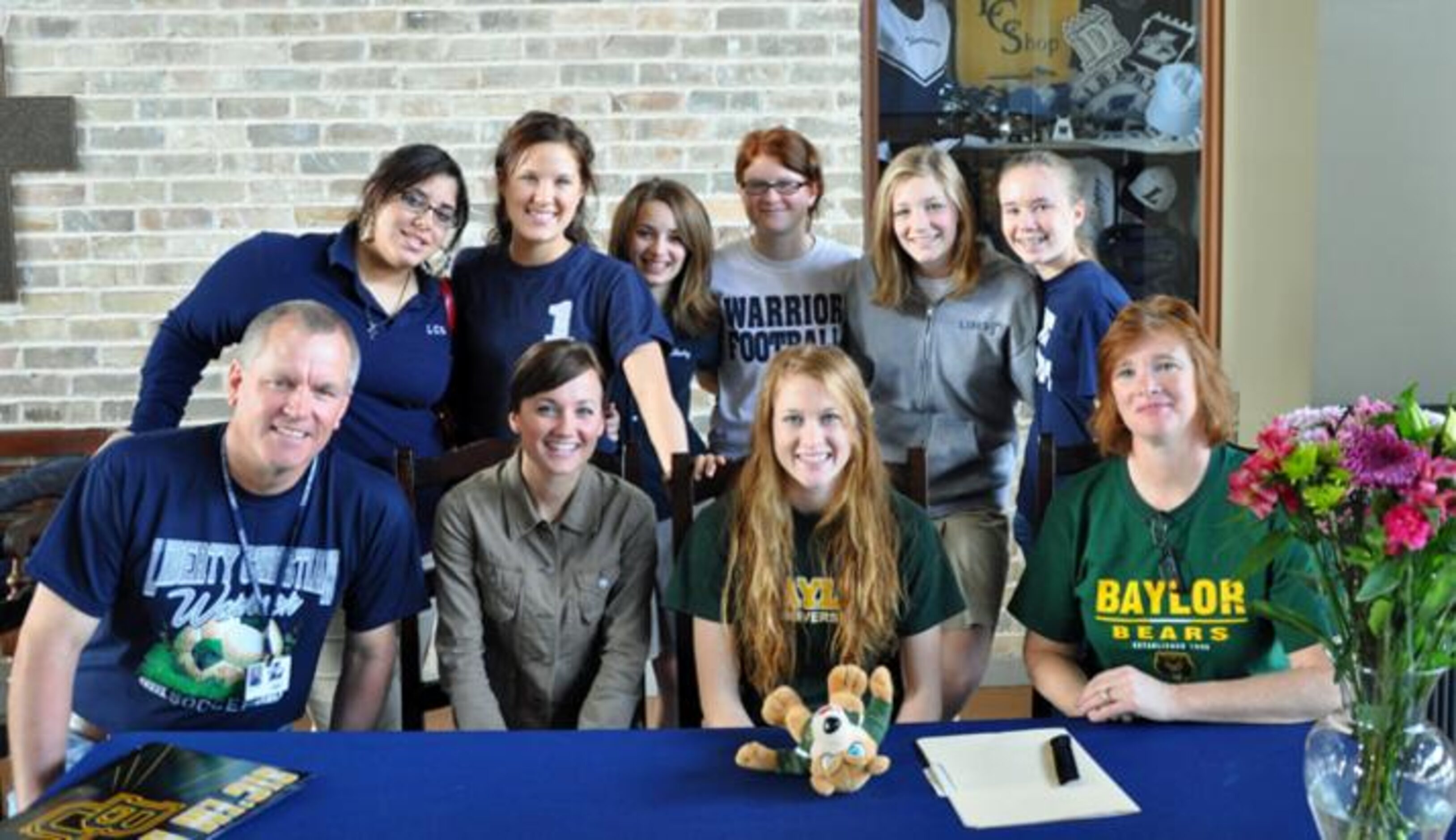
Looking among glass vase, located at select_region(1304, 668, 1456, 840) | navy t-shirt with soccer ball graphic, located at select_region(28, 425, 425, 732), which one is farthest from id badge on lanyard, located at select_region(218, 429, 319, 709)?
glass vase, located at select_region(1304, 668, 1456, 840)

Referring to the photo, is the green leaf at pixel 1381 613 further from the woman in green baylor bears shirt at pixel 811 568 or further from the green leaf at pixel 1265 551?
the woman in green baylor bears shirt at pixel 811 568

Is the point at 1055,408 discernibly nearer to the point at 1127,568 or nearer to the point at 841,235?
the point at 1127,568

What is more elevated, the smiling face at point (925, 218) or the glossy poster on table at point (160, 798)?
the smiling face at point (925, 218)

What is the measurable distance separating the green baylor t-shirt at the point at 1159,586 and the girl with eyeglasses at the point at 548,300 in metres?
0.91

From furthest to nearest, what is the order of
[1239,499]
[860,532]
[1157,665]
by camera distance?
[860,532] < [1157,665] < [1239,499]

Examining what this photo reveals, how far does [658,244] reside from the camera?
3.03 meters

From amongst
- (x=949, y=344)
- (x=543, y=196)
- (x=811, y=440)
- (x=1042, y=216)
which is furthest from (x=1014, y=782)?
(x=543, y=196)

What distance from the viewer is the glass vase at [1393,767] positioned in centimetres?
133

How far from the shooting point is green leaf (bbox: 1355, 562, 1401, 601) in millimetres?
1264

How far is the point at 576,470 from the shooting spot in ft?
7.91

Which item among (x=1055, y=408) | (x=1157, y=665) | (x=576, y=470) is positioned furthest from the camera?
(x=1055, y=408)

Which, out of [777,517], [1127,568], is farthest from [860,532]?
[1127,568]

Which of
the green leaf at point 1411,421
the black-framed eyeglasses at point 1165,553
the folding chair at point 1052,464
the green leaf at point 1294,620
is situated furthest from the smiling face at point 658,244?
the green leaf at point 1411,421

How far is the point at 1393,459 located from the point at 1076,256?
5.26 feet
